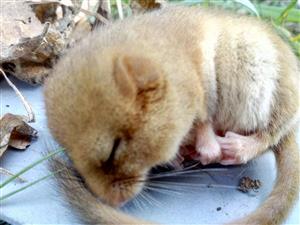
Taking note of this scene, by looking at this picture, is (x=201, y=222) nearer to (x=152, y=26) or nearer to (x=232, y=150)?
(x=232, y=150)

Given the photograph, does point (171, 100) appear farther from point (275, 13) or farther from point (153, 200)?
point (275, 13)

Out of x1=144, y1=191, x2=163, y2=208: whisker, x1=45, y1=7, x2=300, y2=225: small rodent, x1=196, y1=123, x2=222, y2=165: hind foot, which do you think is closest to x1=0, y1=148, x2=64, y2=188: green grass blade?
x1=45, y1=7, x2=300, y2=225: small rodent

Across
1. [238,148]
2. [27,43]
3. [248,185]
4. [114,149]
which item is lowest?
[248,185]

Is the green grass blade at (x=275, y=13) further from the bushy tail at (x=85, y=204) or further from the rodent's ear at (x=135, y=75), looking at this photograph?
the bushy tail at (x=85, y=204)

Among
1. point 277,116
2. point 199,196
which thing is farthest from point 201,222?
point 277,116

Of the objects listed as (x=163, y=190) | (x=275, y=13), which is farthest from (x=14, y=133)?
(x=275, y=13)

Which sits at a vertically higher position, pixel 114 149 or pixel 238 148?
pixel 114 149

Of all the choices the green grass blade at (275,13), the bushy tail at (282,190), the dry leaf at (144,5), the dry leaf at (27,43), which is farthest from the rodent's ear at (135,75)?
the green grass blade at (275,13)
